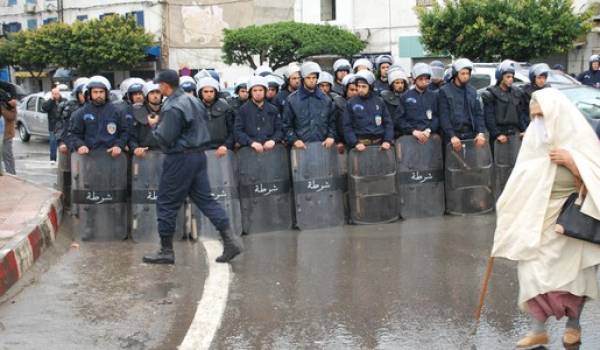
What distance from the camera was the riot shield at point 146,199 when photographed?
8.10m

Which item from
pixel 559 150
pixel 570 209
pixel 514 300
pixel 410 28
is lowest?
pixel 514 300

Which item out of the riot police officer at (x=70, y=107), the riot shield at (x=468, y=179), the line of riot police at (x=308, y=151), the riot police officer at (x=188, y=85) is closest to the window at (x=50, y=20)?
the riot police officer at (x=70, y=107)

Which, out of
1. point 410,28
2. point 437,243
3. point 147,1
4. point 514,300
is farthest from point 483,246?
point 147,1

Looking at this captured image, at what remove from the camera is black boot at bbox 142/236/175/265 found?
275 inches

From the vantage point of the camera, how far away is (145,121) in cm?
846

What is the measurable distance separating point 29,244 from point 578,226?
15.2 feet

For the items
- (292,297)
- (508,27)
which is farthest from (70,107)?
(508,27)

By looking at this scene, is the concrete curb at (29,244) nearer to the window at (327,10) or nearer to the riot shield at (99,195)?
the riot shield at (99,195)

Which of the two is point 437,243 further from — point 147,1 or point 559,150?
point 147,1

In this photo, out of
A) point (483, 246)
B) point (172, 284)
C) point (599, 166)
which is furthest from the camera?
point (483, 246)

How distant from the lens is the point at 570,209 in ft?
14.7

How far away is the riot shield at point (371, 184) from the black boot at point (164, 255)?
253cm

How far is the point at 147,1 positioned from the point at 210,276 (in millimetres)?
39676

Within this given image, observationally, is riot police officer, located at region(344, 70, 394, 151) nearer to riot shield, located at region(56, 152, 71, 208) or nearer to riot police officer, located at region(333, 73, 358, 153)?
riot police officer, located at region(333, 73, 358, 153)
